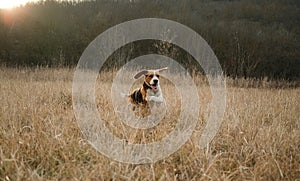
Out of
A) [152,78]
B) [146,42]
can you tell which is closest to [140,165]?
[152,78]

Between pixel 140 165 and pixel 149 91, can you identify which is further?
pixel 149 91

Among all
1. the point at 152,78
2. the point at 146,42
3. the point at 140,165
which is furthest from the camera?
the point at 146,42

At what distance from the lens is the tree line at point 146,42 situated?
11.6 m

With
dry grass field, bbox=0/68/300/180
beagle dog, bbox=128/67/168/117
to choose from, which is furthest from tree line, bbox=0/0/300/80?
dry grass field, bbox=0/68/300/180

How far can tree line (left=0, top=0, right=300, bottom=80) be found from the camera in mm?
11562

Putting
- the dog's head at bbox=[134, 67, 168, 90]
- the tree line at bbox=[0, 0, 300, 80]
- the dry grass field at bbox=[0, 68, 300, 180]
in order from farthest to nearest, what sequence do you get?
the tree line at bbox=[0, 0, 300, 80] → the dog's head at bbox=[134, 67, 168, 90] → the dry grass field at bbox=[0, 68, 300, 180]

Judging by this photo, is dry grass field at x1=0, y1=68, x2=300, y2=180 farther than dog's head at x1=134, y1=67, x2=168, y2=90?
No

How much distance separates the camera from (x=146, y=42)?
42.1 feet

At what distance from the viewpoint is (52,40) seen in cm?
1224

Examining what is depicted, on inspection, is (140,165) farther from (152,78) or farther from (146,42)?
(146,42)

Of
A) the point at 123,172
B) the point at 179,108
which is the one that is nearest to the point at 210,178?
the point at 123,172

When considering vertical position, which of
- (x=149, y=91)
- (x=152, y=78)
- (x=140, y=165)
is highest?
(x=152, y=78)

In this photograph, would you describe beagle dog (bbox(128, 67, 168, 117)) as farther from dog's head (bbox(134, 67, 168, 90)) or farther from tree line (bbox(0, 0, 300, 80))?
tree line (bbox(0, 0, 300, 80))

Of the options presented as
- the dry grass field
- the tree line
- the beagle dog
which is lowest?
the dry grass field
